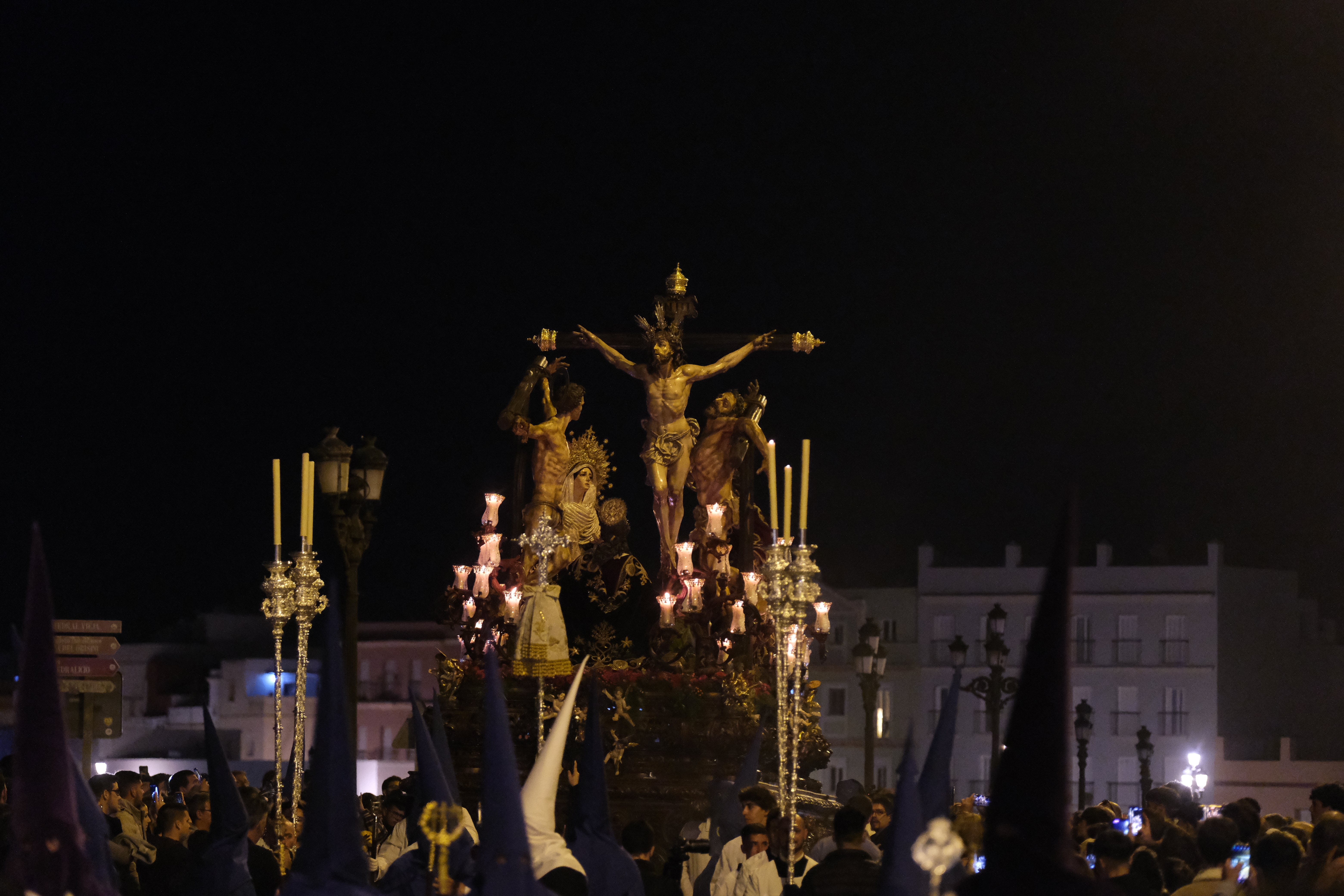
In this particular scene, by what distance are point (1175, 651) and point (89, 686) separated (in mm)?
44518

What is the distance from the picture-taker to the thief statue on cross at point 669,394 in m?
19.3

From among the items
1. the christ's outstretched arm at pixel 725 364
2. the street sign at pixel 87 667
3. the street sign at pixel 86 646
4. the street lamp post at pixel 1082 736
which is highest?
the christ's outstretched arm at pixel 725 364

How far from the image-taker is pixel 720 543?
18.8m

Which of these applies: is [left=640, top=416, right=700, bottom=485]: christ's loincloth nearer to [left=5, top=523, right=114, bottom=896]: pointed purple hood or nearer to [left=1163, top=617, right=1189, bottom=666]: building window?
[left=5, top=523, right=114, bottom=896]: pointed purple hood

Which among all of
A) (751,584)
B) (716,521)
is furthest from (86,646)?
(751,584)

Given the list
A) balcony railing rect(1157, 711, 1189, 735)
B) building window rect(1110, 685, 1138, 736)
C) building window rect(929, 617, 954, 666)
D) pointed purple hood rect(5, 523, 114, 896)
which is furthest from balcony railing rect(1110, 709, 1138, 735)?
pointed purple hood rect(5, 523, 114, 896)

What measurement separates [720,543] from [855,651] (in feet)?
30.0

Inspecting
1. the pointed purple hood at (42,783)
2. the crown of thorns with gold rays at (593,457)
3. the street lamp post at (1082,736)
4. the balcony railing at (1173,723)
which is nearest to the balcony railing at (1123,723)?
the balcony railing at (1173,723)

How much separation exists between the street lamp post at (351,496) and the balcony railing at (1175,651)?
4582 cm

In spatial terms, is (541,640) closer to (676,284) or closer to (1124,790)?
(676,284)

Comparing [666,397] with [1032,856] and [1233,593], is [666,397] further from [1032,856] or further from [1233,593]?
[1233,593]

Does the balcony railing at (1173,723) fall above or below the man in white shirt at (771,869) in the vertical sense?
below

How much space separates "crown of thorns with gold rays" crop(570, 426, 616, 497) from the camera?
782 inches

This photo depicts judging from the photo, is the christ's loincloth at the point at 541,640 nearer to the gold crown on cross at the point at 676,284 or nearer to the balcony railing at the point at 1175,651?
the gold crown on cross at the point at 676,284
